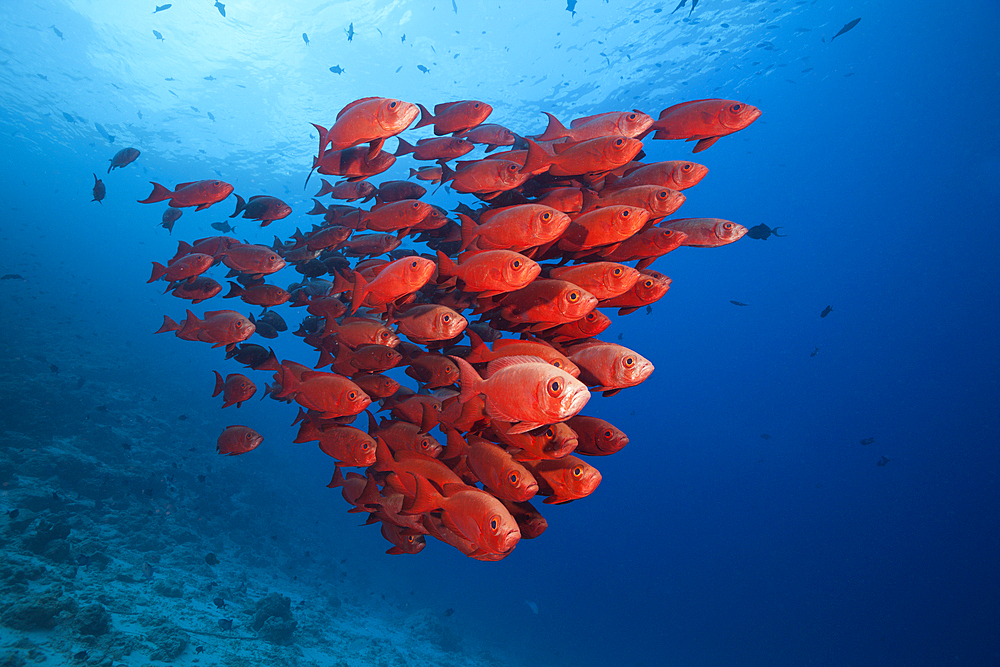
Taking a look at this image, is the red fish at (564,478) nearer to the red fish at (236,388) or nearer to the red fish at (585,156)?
the red fish at (585,156)

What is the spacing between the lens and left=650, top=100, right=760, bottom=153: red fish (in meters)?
2.96

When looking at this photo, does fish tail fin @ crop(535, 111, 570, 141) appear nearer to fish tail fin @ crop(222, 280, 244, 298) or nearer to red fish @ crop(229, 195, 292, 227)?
red fish @ crop(229, 195, 292, 227)

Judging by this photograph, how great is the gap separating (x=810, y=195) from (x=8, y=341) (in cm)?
5914

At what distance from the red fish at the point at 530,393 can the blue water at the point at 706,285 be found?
1812 centimetres

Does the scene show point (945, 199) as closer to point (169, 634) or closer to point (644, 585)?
point (644, 585)

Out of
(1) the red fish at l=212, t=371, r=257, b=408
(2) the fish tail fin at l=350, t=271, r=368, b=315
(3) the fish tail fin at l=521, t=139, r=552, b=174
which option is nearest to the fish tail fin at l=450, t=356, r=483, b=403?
(2) the fish tail fin at l=350, t=271, r=368, b=315

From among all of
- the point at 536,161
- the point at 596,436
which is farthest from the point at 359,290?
the point at 596,436

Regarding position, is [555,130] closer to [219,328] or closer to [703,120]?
[703,120]

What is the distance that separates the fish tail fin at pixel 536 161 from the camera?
2857 millimetres

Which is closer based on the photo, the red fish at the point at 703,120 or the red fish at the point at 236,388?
the red fish at the point at 703,120

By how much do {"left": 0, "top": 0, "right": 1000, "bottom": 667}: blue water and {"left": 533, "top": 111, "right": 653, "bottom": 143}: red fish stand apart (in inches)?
731

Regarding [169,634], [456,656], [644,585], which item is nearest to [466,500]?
[169,634]

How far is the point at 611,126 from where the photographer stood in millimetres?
3172

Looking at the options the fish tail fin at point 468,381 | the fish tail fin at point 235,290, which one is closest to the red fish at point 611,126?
the fish tail fin at point 468,381
